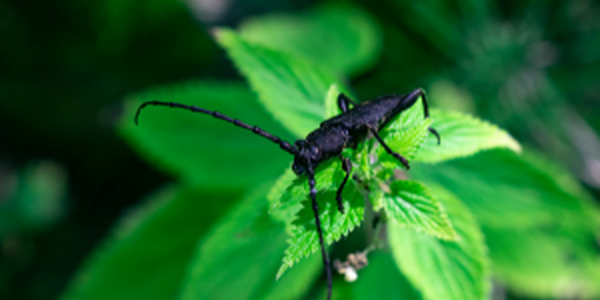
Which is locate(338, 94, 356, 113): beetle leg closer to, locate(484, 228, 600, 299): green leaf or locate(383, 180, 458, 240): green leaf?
locate(383, 180, 458, 240): green leaf

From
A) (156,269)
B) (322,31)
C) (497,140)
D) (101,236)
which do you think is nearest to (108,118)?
(101,236)

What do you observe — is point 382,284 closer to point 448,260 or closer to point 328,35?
point 448,260

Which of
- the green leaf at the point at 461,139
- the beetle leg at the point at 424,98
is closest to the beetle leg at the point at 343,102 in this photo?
the beetle leg at the point at 424,98

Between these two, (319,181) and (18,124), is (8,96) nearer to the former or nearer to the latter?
(18,124)

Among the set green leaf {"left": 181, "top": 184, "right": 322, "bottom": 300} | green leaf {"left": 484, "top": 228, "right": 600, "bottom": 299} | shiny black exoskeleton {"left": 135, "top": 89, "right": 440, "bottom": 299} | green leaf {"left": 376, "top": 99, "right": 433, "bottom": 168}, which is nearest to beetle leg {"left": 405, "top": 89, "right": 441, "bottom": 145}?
shiny black exoskeleton {"left": 135, "top": 89, "right": 440, "bottom": 299}

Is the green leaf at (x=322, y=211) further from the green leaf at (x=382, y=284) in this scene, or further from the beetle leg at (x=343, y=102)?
the green leaf at (x=382, y=284)

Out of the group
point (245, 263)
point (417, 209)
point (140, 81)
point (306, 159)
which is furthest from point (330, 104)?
point (140, 81)
